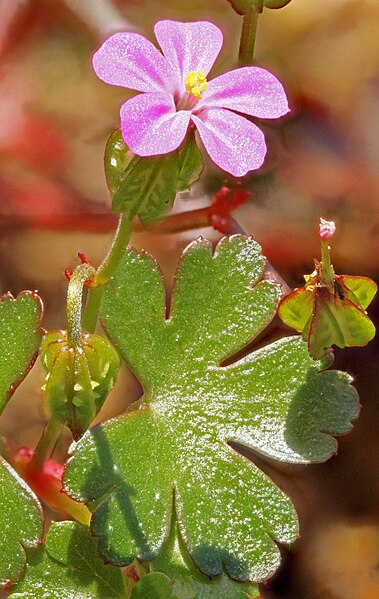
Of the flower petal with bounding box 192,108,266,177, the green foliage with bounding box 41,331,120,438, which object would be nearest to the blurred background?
the green foliage with bounding box 41,331,120,438

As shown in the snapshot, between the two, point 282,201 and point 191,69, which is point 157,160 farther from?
point 282,201

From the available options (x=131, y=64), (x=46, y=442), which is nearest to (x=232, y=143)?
(x=131, y=64)

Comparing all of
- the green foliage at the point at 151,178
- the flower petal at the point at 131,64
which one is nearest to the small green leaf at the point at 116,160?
the green foliage at the point at 151,178

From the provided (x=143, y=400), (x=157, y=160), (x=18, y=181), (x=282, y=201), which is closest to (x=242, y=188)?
(x=282, y=201)

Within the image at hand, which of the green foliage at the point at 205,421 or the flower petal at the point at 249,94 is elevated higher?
the flower petal at the point at 249,94

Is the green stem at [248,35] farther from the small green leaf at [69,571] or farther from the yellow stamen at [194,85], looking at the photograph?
the small green leaf at [69,571]

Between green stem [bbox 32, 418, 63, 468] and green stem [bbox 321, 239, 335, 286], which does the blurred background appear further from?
green stem [bbox 321, 239, 335, 286]

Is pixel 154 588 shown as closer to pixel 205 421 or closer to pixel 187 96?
pixel 205 421
